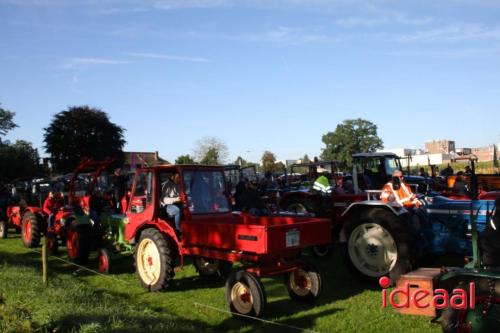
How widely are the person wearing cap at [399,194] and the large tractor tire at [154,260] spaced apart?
3.48 m

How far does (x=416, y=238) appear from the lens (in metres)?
6.95

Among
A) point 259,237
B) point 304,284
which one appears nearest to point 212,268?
point 304,284

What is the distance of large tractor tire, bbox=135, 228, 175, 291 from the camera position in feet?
22.2

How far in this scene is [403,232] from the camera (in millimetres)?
6699

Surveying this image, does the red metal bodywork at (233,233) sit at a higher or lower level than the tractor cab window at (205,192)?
lower

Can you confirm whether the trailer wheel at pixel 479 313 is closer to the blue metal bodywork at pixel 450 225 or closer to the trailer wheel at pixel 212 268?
the blue metal bodywork at pixel 450 225

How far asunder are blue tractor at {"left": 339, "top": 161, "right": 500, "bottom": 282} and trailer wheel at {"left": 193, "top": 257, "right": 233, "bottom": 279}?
6.40 feet

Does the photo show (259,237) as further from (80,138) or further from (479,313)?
(80,138)

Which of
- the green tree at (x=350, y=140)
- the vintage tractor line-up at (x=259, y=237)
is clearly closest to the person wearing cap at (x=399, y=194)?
the vintage tractor line-up at (x=259, y=237)

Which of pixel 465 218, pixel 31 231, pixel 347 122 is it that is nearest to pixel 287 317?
pixel 465 218

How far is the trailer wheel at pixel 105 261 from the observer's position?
8467 millimetres

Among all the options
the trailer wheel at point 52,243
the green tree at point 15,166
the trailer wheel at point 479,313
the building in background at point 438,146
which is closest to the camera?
the trailer wheel at point 479,313

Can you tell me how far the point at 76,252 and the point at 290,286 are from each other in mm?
4806

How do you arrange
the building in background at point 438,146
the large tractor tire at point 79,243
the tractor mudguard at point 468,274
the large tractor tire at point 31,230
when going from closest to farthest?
the tractor mudguard at point 468,274, the large tractor tire at point 79,243, the large tractor tire at point 31,230, the building in background at point 438,146
